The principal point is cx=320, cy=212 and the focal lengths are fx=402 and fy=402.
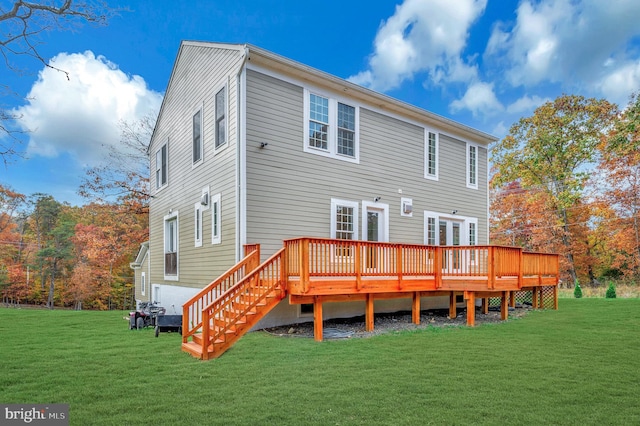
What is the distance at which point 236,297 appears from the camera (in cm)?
707

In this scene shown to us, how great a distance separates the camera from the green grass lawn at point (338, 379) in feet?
12.8

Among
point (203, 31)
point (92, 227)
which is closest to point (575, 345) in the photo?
point (203, 31)

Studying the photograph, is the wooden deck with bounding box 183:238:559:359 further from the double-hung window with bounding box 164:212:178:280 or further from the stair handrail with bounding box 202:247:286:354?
the double-hung window with bounding box 164:212:178:280

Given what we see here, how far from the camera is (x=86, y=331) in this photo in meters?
9.03

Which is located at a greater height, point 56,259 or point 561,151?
point 561,151

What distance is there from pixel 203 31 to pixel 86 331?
13.3m

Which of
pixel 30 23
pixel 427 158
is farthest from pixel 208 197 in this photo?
pixel 427 158

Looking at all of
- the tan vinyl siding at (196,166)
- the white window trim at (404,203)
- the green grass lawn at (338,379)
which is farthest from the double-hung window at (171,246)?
the white window trim at (404,203)

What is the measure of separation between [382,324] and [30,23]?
9050 mm

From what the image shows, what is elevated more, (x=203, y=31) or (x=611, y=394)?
(x=203, y=31)

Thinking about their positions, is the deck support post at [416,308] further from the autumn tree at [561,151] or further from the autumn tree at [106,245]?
the autumn tree at [561,151]

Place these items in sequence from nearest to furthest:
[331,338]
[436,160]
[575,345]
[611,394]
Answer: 1. [611,394]
2. [575,345]
3. [331,338]
4. [436,160]

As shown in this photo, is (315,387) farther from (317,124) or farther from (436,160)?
(436,160)

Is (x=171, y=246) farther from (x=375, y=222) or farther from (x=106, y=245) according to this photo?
(x=106, y=245)
